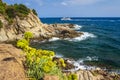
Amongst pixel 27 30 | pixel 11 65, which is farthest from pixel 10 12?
pixel 11 65

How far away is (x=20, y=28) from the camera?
222 feet

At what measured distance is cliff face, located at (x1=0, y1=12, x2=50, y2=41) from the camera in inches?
2468

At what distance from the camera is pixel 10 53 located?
35.1 feet

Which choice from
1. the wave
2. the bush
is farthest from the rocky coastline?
the bush

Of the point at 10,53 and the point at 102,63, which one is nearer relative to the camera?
the point at 10,53

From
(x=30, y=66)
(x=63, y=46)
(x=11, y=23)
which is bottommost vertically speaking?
(x=63, y=46)

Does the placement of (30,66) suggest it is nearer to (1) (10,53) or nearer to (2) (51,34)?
(1) (10,53)

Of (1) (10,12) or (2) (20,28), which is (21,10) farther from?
(2) (20,28)

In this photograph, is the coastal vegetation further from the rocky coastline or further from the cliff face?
the cliff face

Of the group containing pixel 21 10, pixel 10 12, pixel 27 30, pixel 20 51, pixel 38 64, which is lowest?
pixel 27 30

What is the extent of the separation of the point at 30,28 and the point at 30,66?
199ft

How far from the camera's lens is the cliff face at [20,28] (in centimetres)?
6269

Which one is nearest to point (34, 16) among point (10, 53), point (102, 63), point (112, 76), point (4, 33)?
point (4, 33)

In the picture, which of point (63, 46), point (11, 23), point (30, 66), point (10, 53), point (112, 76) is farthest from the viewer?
point (11, 23)
